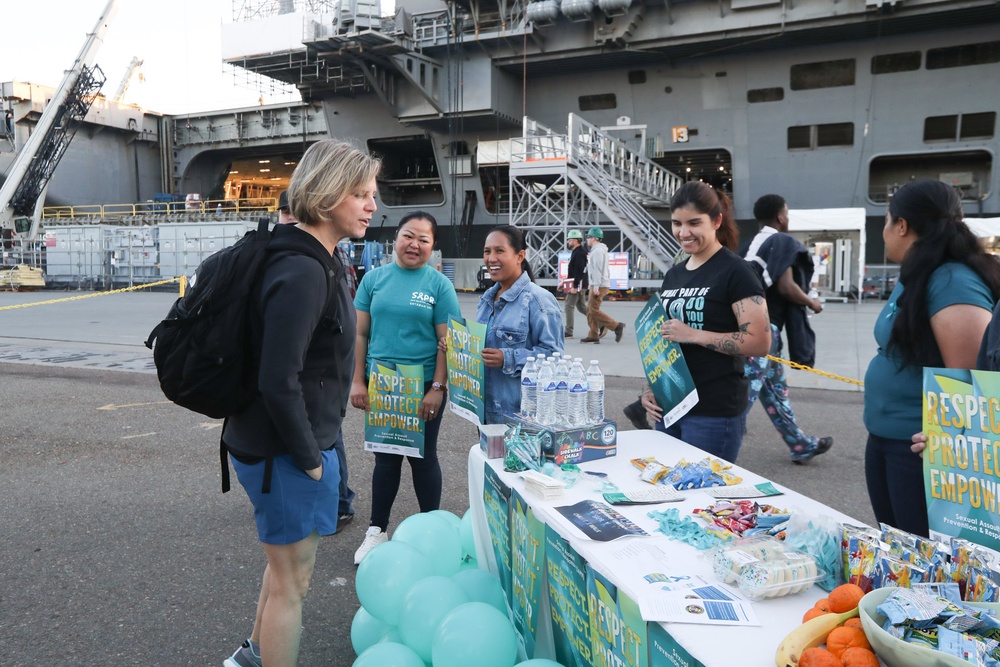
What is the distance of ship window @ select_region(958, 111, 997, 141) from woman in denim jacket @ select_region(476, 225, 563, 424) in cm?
2792

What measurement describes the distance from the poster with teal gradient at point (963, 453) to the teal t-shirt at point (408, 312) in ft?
7.83

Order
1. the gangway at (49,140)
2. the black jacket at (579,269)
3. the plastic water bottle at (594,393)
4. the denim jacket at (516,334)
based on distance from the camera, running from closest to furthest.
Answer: the plastic water bottle at (594,393)
the denim jacket at (516,334)
the black jacket at (579,269)
the gangway at (49,140)

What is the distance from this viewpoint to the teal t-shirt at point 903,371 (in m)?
2.28

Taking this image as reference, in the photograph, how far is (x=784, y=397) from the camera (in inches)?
221

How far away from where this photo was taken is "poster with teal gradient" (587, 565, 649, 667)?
1.64m

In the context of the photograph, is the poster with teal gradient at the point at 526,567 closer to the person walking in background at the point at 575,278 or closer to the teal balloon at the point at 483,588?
the teal balloon at the point at 483,588

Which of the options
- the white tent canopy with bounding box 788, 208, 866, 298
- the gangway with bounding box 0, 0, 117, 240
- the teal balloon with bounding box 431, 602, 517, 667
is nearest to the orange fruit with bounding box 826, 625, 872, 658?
the teal balloon with bounding box 431, 602, 517, 667

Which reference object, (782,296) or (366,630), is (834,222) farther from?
(366,630)

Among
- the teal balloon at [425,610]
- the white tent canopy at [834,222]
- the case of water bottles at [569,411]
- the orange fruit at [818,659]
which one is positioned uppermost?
the white tent canopy at [834,222]

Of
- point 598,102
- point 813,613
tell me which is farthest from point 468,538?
point 598,102

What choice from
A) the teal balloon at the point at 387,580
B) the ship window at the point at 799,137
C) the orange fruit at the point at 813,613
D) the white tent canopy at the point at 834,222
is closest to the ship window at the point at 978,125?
the ship window at the point at 799,137

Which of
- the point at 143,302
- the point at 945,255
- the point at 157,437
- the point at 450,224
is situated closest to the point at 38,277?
the point at 143,302

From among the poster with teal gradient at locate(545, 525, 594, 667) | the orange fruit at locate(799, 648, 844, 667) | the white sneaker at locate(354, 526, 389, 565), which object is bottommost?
the white sneaker at locate(354, 526, 389, 565)

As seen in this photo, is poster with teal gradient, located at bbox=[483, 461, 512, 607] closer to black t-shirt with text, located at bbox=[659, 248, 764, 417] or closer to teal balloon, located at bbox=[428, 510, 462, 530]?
teal balloon, located at bbox=[428, 510, 462, 530]
